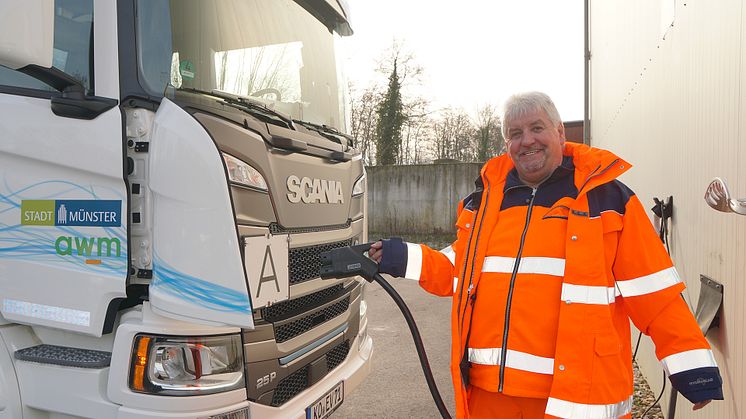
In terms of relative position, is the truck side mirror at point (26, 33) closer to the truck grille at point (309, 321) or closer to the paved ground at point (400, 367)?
the truck grille at point (309, 321)

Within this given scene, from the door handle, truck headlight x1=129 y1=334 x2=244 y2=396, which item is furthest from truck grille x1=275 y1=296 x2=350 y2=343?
the door handle

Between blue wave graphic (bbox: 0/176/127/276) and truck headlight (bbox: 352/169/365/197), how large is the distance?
153cm

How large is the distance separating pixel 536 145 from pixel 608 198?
0.33 metres

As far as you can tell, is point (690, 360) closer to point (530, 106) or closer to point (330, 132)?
point (530, 106)

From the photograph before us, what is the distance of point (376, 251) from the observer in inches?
89.3

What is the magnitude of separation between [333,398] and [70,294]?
1.48 meters

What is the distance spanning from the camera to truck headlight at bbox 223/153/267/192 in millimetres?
2121

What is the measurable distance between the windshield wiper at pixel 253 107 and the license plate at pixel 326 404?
149 centimetres

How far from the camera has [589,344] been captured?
174 cm

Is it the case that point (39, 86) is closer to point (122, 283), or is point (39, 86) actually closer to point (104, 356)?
point (122, 283)

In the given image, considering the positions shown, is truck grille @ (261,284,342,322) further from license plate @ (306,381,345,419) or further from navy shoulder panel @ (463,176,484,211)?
navy shoulder panel @ (463,176,484,211)

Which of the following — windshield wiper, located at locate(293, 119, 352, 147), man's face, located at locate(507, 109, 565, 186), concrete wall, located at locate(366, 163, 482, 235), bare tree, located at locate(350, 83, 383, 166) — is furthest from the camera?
bare tree, located at locate(350, 83, 383, 166)

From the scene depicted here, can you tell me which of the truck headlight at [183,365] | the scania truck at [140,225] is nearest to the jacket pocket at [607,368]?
the scania truck at [140,225]

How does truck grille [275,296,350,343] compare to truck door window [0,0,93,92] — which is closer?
truck door window [0,0,93,92]
